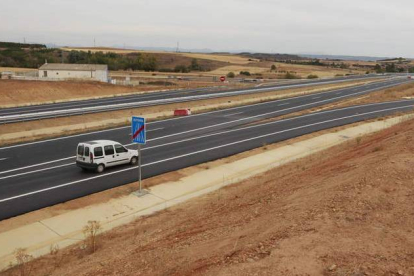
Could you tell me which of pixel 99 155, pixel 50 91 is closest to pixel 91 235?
pixel 99 155

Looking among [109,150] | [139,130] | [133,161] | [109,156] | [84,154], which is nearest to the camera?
[139,130]

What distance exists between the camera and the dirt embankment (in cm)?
646

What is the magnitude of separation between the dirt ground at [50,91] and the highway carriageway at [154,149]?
29.7m

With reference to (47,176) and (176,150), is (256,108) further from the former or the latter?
(47,176)

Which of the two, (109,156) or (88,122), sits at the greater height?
(109,156)

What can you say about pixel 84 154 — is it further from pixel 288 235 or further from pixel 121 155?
pixel 288 235

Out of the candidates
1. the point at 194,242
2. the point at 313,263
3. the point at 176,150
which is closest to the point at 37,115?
the point at 176,150

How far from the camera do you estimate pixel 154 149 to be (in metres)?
25.3

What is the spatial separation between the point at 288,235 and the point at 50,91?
60.6m

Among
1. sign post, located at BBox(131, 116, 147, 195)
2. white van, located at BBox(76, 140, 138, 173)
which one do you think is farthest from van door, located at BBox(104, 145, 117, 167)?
sign post, located at BBox(131, 116, 147, 195)

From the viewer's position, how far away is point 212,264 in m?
6.89

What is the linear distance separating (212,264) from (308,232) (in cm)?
199

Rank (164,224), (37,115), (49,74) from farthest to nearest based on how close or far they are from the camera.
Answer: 1. (49,74)
2. (37,115)
3. (164,224)

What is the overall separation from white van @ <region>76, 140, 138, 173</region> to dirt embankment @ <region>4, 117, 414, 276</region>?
7.27 metres
